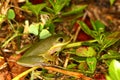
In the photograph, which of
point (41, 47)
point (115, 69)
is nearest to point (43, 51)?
point (41, 47)

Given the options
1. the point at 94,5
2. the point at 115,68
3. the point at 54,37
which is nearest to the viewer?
the point at 115,68

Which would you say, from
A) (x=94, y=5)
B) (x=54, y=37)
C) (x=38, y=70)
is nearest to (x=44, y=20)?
(x=54, y=37)

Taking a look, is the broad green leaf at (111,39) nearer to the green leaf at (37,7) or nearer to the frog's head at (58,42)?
the frog's head at (58,42)

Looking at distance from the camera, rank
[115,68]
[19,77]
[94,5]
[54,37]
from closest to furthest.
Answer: [115,68] < [19,77] < [54,37] < [94,5]

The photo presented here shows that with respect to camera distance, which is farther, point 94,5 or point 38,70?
point 94,5

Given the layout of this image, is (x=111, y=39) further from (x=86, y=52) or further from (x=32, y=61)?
(x=32, y=61)

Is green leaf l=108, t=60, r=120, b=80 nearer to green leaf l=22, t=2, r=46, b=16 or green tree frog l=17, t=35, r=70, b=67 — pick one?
green tree frog l=17, t=35, r=70, b=67

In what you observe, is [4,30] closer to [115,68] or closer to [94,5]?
[115,68]

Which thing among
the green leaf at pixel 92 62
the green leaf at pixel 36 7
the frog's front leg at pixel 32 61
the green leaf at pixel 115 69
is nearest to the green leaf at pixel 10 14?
the green leaf at pixel 36 7
